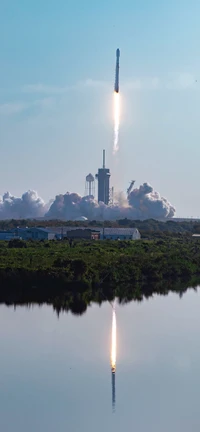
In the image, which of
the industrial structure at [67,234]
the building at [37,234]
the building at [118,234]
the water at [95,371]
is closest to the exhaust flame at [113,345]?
the water at [95,371]

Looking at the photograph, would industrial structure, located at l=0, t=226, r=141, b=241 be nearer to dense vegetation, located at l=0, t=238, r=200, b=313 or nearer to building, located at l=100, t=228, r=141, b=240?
building, located at l=100, t=228, r=141, b=240

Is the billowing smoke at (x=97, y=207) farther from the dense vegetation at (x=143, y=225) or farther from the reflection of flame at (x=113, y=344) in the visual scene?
the reflection of flame at (x=113, y=344)

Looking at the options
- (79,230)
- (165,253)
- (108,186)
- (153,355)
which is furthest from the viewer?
(108,186)

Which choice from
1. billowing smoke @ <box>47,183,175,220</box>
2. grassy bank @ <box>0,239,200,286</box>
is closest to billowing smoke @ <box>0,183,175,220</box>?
billowing smoke @ <box>47,183,175,220</box>

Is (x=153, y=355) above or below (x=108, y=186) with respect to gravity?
below

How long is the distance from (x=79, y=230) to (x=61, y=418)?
3814 cm

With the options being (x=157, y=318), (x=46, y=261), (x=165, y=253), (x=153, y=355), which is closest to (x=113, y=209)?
(x=165, y=253)

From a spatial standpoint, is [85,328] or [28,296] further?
[28,296]

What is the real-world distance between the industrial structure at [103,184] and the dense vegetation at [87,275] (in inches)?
1952

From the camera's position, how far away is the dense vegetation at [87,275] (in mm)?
25883

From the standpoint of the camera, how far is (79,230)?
51.7 m

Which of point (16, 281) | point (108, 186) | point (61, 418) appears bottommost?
point (61, 418)

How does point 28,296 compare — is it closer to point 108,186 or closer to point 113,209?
point 113,209

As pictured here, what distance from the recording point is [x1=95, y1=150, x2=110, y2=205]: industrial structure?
8712cm
